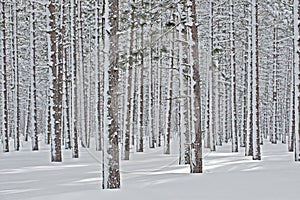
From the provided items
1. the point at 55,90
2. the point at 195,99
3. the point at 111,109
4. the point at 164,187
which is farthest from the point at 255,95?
the point at 164,187

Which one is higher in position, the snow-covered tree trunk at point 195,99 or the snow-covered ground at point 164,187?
the snow-covered tree trunk at point 195,99

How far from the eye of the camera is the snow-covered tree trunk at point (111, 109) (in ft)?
32.9

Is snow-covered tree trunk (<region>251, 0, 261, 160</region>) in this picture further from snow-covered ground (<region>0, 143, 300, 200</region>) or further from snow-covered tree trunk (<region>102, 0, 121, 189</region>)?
snow-covered tree trunk (<region>102, 0, 121, 189</region>)

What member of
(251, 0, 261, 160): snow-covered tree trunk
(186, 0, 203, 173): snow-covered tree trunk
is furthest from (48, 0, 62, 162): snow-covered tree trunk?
(251, 0, 261, 160): snow-covered tree trunk

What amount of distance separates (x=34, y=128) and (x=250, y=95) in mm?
11833

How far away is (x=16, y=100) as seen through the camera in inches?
1077

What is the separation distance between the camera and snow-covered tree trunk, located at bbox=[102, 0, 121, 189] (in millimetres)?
10039

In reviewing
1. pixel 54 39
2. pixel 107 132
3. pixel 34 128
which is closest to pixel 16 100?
pixel 34 128

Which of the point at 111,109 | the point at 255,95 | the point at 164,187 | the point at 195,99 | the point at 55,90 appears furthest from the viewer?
the point at 255,95

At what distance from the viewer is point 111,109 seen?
396 inches

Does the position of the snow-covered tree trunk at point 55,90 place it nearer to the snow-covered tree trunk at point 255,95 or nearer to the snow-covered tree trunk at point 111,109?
the snow-covered tree trunk at point 255,95

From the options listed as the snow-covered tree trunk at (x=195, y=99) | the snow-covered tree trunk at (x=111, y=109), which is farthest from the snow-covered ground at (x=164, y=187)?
the snow-covered tree trunk at (x=195, y=99)

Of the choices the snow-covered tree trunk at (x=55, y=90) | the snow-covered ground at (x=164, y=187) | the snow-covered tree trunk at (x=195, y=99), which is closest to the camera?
the snow-covered ground at (x=164, y=187)

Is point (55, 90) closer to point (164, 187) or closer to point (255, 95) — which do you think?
point (255, 95)
